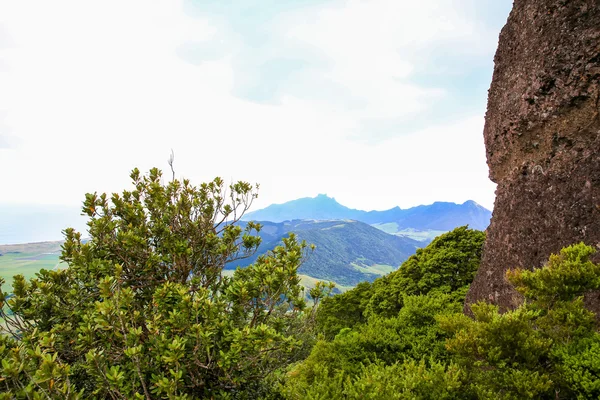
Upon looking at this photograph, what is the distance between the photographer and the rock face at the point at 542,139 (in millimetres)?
10477

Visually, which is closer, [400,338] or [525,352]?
[525,352]

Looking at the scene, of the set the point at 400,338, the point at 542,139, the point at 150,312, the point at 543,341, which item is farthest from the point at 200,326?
the point at 542,139

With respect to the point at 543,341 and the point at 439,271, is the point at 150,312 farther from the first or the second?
the point at 439,271

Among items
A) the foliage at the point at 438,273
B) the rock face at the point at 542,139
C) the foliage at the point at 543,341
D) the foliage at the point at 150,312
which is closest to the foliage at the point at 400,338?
the foliage at the point at 438,273

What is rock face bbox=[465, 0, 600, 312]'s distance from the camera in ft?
34.4

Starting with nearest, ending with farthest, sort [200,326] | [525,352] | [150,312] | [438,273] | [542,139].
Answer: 1. [200,326]
2. [525,352]
3. [150,312]
4. [542,139]
5. [438,273]

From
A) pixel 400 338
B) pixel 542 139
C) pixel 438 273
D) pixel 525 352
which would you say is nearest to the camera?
pixel 525 352

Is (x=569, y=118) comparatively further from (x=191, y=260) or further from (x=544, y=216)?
(x=191, y=260)

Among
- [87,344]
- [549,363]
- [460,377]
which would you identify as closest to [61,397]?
[87,344]

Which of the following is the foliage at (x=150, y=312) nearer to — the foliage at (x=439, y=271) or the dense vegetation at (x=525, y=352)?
the dense vegetation at (x=525, y=352)

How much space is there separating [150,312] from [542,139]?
1425 cm

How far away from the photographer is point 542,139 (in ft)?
39.4

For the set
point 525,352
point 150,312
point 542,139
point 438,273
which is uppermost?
point 542,139

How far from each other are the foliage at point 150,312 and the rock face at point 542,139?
8.88m
